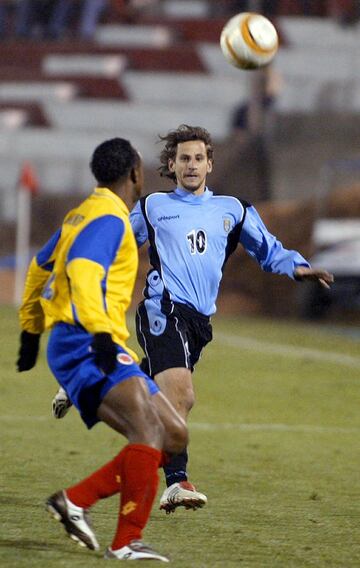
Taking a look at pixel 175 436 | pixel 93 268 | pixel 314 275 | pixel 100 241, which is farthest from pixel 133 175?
pixel 314 275

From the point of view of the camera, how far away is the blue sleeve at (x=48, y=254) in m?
6.33

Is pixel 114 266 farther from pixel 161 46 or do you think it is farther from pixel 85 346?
pixel 161 46

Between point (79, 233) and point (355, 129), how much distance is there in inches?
1142

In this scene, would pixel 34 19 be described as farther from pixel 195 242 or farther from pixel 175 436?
pixel 175 436

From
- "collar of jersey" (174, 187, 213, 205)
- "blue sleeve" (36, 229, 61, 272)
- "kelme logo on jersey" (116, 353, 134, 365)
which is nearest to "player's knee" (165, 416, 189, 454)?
"kelme logo on jersey" (116, 353, 134, 365)

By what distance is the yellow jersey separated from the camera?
6.00 meters

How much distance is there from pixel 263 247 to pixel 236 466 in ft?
7.34

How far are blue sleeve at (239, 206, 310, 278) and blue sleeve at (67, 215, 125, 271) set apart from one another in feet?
5.73

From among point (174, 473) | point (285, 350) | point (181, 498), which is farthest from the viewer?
point (285, 350)

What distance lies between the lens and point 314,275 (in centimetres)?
747

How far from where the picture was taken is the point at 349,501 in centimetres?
813

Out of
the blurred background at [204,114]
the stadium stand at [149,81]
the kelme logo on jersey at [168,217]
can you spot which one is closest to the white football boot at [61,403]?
the kelme logo on jersey at [168,217]

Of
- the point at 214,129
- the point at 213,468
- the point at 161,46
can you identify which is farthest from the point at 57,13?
the point at 213,468

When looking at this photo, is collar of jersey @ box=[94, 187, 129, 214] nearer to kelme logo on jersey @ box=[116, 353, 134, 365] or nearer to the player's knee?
kelme logo on jersey @ box=[116, 353, 134, 365]
